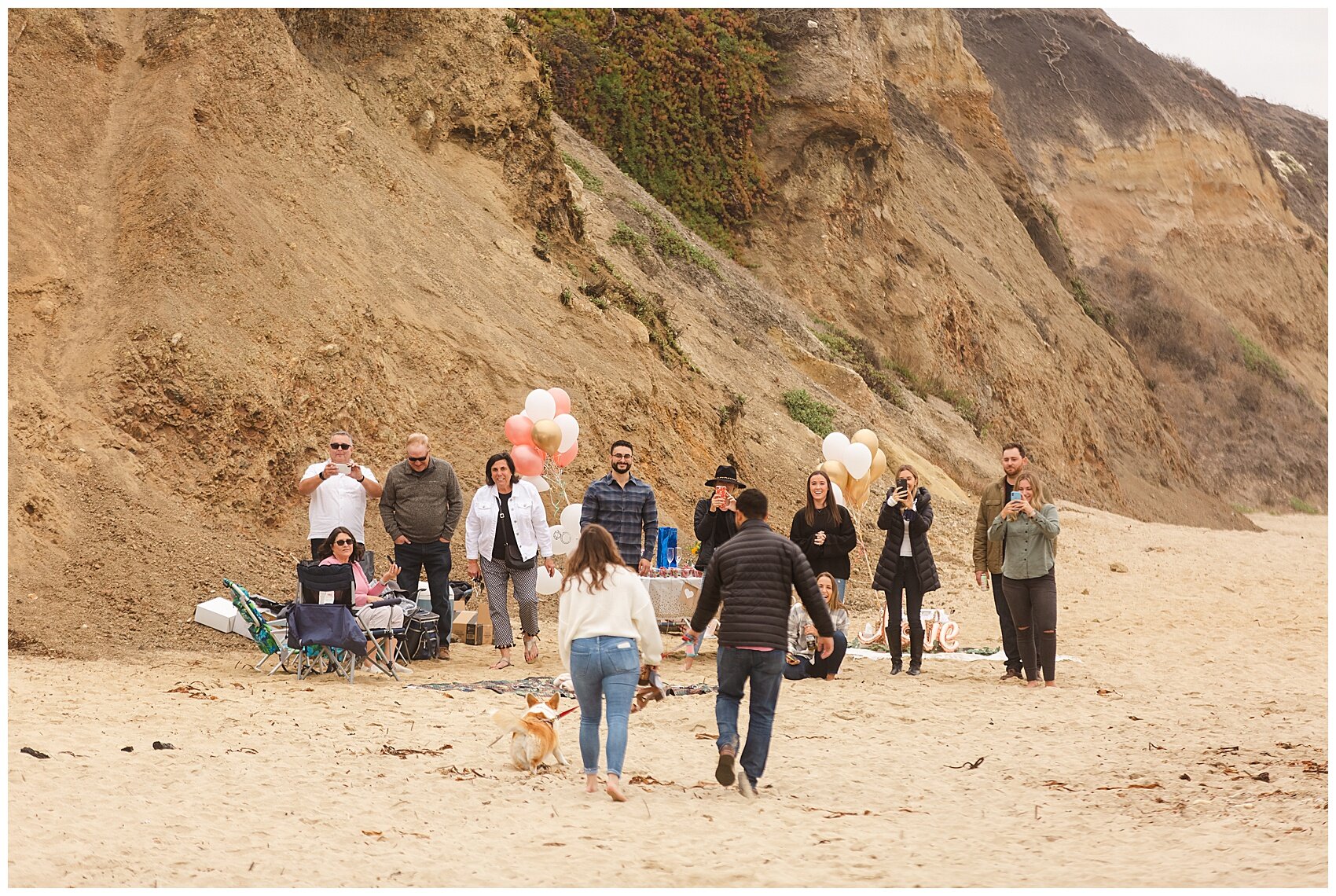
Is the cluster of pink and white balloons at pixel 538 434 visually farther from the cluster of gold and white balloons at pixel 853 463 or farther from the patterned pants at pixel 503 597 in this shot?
the cluster of gold and white balloons at pixel 853 463

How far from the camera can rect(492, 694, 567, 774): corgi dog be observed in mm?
7402

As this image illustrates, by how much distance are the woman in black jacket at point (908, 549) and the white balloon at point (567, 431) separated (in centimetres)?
388

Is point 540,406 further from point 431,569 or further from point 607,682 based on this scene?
point 607,682

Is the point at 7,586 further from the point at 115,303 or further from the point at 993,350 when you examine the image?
the point at 993,350

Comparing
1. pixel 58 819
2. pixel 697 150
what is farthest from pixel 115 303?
pixel 697 150

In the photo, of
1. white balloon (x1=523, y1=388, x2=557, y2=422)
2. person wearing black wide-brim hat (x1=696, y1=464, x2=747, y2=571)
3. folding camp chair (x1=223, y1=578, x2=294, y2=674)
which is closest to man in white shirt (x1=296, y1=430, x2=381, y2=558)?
folding camp chair (x1=223, y1=578, x2=294, y2=674)

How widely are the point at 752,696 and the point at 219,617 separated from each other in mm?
5383

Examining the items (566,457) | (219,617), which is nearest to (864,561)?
(566,457)

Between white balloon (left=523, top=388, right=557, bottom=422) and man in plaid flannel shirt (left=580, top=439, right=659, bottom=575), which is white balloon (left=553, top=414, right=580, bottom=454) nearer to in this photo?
white balloon (left=523, top=388, right=557, bottom=422)

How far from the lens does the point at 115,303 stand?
13664 mm

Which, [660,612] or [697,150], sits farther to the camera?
[697,150]

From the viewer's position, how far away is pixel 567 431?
535 inches

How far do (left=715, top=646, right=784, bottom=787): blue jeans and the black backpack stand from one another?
4208 mm

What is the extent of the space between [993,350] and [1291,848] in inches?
1119
